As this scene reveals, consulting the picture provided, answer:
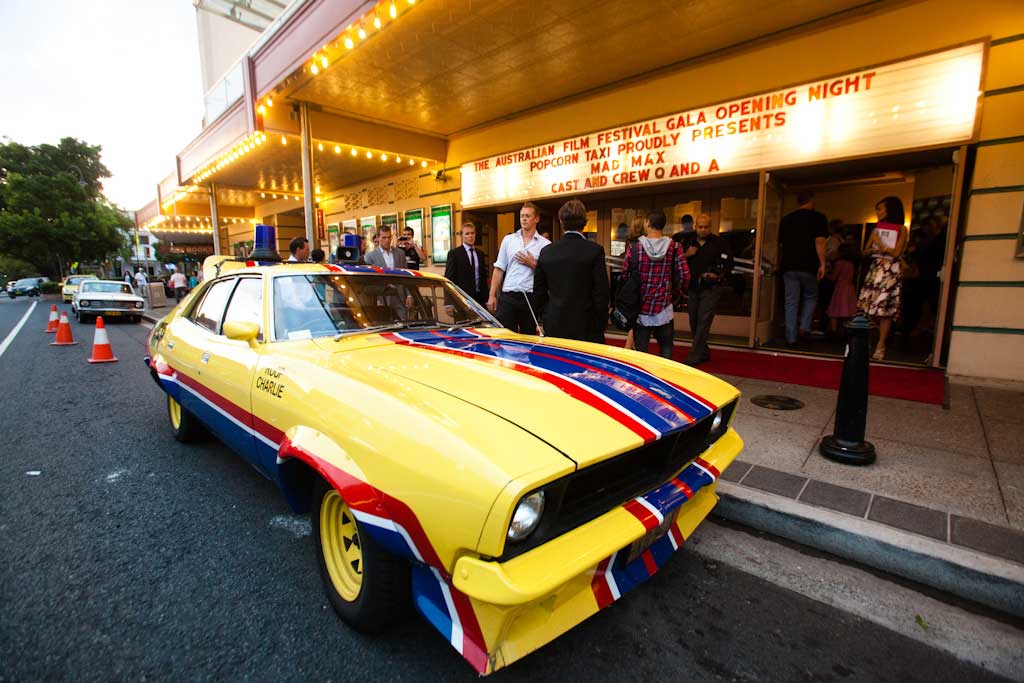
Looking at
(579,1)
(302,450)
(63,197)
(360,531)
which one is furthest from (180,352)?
(63,197)

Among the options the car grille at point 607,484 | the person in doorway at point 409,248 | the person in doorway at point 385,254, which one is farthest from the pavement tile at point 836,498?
the person in doorway at point 409,248

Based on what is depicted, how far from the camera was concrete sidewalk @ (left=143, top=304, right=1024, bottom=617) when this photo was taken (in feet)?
6.93

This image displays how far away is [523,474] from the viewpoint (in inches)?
50.4

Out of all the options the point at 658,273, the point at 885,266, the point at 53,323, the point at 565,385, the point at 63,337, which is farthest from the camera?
the point at 53,323

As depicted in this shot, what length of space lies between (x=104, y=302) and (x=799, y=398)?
17284 millimetres

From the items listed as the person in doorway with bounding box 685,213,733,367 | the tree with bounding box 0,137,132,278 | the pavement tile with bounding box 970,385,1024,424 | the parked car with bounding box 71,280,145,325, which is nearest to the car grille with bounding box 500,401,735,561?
the pavement tile with bounding box 970,385,1024,424

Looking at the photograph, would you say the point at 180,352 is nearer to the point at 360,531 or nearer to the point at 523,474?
the point at 360,531

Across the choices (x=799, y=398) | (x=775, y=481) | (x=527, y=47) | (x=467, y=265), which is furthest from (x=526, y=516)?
(x=527, y=47)

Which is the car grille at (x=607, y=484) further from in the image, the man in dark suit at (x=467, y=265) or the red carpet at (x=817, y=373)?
the man in dark suit at (x=467, y=265)

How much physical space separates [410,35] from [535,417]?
5681 mm

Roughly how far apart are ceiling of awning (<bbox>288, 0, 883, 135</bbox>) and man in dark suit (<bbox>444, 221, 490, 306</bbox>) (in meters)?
2.28

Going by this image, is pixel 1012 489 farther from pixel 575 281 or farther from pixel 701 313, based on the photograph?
pixel 701 313

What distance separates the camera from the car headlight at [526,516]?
132 centimetres

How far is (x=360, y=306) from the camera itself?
9.04 ft
